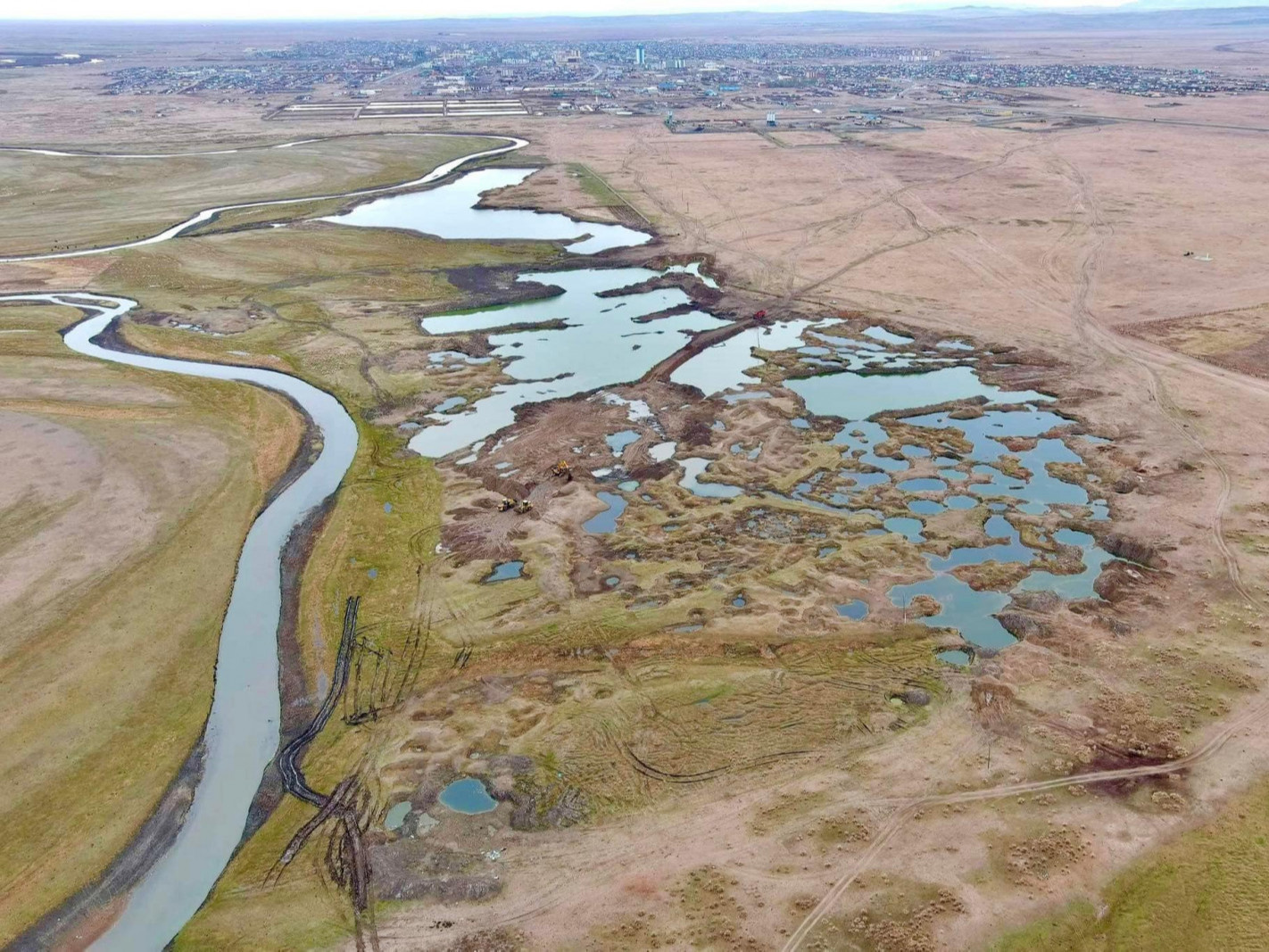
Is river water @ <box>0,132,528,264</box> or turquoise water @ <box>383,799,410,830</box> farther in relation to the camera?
river water @ <box>0,132,528,264</box>

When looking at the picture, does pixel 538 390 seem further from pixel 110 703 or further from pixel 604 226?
pixel 604 226

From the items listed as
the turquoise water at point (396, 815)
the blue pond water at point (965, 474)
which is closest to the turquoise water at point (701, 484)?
the blue pond water at point (965, 474)

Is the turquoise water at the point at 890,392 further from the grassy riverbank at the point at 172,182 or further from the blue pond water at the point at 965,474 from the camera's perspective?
the grassy riverbank at the point at 172,182

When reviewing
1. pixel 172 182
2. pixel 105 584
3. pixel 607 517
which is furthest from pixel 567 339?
pixel 172 182

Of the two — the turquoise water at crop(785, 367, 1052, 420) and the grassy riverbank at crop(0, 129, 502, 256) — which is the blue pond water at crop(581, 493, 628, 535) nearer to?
the turquoise water at crop(785, 367, 1052, 420)

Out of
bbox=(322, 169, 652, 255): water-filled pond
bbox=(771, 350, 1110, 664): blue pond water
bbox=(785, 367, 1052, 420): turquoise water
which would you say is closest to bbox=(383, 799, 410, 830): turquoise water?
bbox=(771, 350, 1110, 664): blue pond water

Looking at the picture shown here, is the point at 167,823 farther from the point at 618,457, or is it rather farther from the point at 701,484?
the point at 701,484
